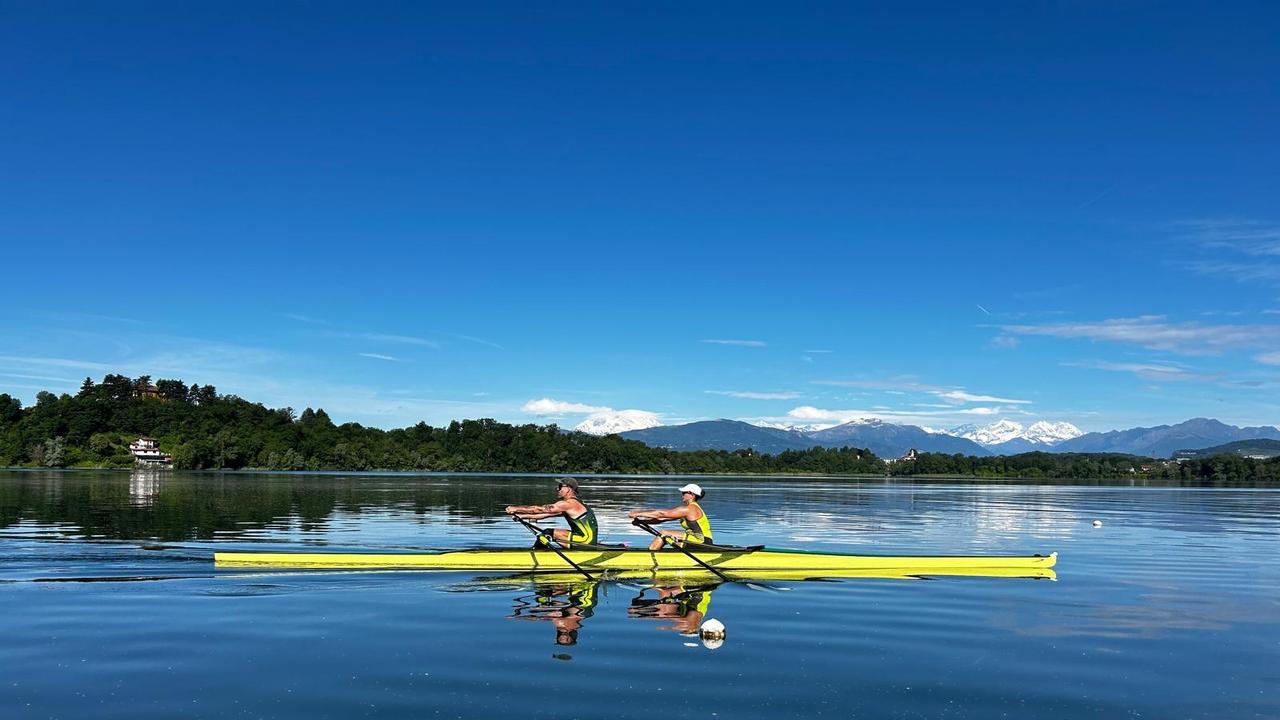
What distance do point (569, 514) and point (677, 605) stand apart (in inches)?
170

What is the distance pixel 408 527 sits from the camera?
36.6m

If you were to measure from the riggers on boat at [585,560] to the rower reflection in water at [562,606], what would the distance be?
2.65ft

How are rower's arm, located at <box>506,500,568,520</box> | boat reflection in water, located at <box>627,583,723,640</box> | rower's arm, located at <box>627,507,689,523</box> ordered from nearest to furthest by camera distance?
boat reflection in water, located at <box>627,583,723,640</box>, rower's arm, located at <box>627,507,689,523</box>, rower's arm, located at <box>506,500,568,520</box>

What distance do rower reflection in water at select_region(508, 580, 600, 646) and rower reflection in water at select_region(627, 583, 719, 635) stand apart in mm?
895

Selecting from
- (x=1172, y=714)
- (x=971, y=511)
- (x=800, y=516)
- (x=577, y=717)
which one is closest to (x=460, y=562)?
(x=577, y=717)

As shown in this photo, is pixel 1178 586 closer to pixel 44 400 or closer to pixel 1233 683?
pixel 1233 683

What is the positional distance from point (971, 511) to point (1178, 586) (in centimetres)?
3555

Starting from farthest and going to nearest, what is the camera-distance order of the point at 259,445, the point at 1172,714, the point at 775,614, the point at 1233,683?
the point at 259,445 < the point at 775,614 < the point at 1233,683 < the point at 1172,714

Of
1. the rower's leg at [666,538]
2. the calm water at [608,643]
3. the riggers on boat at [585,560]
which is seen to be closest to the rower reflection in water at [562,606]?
the calm water at [608,643]

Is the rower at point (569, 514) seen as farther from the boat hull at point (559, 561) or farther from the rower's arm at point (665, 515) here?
the rower's arm at point (665, 515)

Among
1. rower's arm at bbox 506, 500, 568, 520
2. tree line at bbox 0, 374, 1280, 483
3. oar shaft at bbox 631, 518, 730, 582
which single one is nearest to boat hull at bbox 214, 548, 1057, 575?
oar shaft at bbox 631, 518, 730, 582

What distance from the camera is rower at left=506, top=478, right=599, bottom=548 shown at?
20828 mm

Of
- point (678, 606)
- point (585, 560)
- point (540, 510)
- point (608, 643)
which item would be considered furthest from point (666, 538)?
point (608, 643)

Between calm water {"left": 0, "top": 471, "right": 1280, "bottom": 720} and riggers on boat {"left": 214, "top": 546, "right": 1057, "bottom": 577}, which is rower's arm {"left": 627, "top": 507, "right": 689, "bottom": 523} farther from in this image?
calm water {"left": 0, "top": 471, "right": 1280, "bottom": 720}
